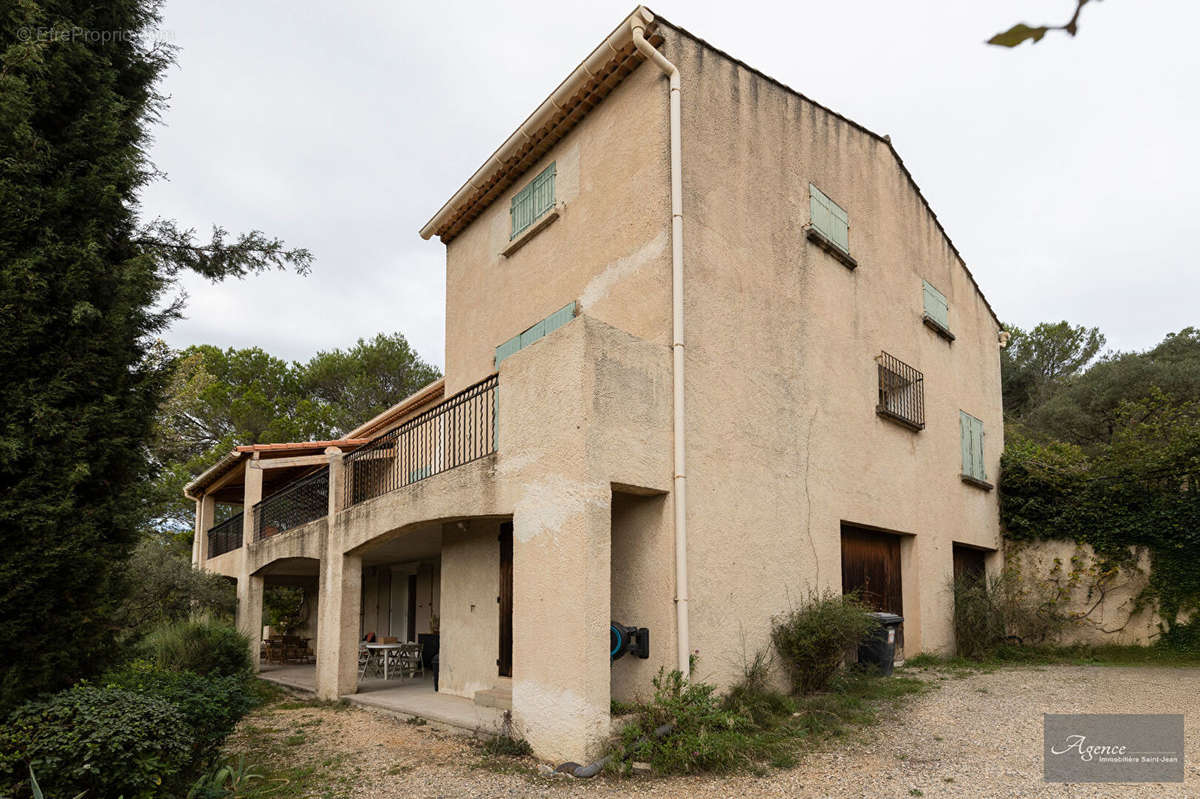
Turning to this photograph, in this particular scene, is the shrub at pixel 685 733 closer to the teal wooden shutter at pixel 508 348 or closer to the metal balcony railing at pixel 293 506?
the teal wooden shutter at pixel 508 348

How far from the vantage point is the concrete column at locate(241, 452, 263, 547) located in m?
15.4

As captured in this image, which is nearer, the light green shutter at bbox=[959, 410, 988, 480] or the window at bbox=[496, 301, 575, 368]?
the window at bbox=[496, 301, 575, 368]

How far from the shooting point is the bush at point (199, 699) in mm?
5762

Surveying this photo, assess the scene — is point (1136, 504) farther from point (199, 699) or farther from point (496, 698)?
point (199, 699)

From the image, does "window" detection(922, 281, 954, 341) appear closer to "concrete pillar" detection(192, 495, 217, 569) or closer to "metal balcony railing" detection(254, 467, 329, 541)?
"metal balcony railing" detection(254, 467, 329, 541)

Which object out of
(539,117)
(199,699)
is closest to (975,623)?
(539,117)

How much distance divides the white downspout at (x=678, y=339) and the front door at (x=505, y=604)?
3.10m

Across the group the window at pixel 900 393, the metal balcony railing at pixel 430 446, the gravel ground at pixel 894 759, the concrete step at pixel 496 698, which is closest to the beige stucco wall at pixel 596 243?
the metal balcony railing at pixel 430 446

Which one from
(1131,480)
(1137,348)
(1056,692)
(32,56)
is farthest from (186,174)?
(1137,348)

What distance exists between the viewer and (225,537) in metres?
17.9

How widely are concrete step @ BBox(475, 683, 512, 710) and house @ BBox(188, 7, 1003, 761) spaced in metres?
0.04

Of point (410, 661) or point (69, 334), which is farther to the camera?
point (410, 661)

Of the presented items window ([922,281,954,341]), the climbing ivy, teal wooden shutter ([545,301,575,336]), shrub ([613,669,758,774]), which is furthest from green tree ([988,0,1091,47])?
the climbing ivy

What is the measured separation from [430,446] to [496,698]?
3.56m
